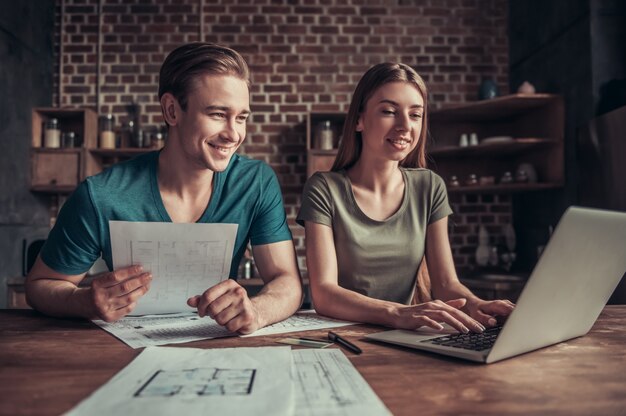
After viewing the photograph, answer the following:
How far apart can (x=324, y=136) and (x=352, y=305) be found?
2488 mm

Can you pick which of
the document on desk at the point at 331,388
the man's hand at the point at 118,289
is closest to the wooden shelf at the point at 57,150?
the man's hand at the point at 118,289

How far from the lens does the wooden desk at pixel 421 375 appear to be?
2.12 ft

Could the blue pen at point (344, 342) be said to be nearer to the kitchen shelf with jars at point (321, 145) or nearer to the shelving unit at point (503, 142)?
the shelving unit at point (503, 142)

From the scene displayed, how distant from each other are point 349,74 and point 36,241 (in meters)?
2.49

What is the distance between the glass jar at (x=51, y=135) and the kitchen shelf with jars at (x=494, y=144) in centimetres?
171

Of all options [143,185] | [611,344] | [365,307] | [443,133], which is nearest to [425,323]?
[365,307]

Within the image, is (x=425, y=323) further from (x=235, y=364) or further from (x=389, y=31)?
(x=389, y=31)

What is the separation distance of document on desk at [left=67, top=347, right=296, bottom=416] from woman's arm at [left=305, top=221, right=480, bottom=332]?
0.33 meters

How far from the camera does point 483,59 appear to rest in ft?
13.1

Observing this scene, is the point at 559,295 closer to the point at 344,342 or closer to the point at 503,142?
the point at 344,342

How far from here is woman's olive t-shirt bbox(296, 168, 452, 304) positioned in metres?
1.61

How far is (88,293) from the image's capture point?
1126 mm

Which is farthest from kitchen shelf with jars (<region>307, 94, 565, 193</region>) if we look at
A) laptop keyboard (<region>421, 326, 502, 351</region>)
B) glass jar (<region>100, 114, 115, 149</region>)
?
laptop keyboard (<region>421, 326, 502, 351</region>)

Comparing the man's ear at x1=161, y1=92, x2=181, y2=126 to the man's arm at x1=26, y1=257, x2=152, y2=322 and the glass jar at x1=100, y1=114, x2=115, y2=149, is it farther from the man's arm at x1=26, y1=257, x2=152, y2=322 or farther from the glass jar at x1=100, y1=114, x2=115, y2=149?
the glass jar at x1=100, y1=114, x2=115, y2=149
